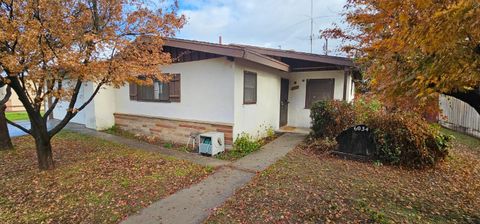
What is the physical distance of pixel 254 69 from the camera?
7.72 meters

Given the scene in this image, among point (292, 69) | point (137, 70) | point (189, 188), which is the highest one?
point (292, 69)

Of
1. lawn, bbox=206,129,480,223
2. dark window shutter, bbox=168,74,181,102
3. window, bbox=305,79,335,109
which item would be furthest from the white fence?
dark window shutter, bbox=168,74,181,102

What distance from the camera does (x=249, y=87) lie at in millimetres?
7586

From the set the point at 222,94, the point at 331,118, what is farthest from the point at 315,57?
the point at 222,94

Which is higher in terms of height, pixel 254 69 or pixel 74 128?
pixel 254 69

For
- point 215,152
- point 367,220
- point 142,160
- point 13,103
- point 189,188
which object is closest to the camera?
point 367,220

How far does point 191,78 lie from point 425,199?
250 inches

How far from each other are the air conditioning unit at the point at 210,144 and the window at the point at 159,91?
2.01 metres

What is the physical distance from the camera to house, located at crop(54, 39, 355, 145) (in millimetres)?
6879

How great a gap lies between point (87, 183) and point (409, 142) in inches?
264

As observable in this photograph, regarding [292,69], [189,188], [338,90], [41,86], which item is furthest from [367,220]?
[292,69]

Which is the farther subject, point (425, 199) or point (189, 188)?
point (189, 188)

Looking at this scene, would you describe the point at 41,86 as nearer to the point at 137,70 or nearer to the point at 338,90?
the point at 137,70

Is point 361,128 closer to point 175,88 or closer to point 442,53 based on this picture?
point 442,53
